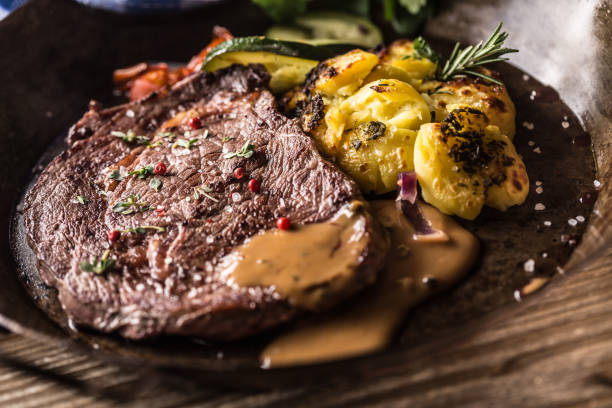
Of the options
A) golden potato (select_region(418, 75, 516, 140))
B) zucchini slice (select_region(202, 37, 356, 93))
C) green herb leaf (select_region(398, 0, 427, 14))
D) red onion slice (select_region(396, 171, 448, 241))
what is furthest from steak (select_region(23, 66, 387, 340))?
green herb leaf (select_region(398, 0, 427, 14))

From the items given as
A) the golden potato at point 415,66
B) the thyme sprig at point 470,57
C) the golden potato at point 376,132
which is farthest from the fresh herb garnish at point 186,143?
the thyme sprig at point 470,57

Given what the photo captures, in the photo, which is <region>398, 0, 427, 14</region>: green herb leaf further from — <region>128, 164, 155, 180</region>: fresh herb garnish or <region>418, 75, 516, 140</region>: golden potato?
<region>128, 164, 155, 180</region>: fresh herb garnish

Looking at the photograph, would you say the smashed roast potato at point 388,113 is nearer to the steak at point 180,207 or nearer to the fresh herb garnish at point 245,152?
the steak at point 180,207

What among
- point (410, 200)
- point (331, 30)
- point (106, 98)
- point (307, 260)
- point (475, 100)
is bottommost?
point (106, 98)

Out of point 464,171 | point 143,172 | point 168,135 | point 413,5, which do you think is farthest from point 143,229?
point 413,5

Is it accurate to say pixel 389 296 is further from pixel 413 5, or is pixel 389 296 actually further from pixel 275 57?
pixel 413 5

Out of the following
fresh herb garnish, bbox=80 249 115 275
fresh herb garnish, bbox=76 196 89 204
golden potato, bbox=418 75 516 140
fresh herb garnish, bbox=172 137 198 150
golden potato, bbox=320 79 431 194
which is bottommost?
fresh herb garnish, bbox=80 249 115 275
